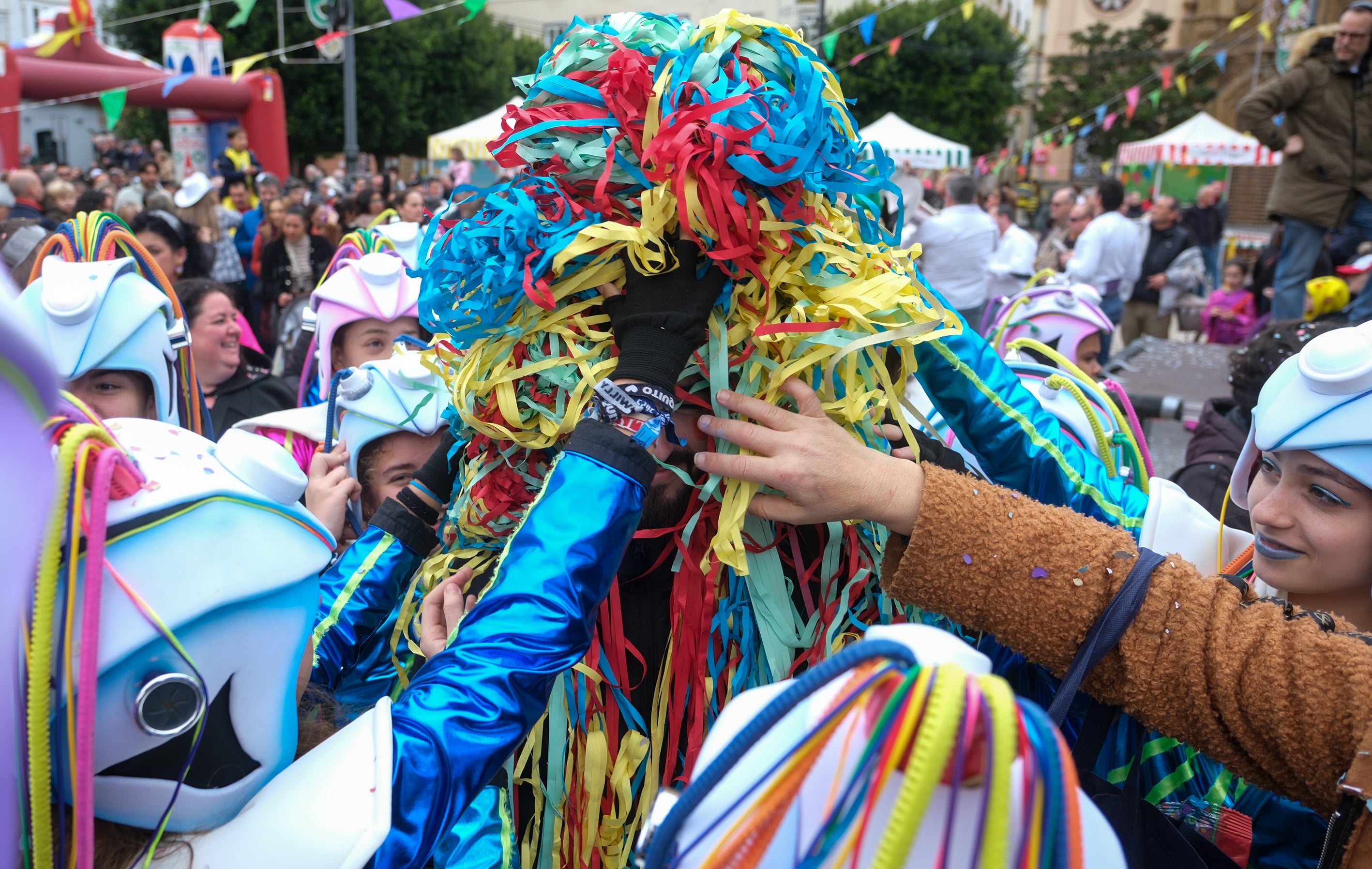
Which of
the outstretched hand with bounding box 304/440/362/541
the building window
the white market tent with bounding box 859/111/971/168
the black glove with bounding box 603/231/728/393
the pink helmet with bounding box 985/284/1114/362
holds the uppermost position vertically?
the building window

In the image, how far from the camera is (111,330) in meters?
2.32

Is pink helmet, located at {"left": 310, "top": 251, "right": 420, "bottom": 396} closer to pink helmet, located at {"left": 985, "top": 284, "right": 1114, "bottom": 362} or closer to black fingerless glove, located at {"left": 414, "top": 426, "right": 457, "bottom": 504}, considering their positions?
black fingerless glove, located at {"left": 414, "top": 426, "right": 457, "bottom": 504}

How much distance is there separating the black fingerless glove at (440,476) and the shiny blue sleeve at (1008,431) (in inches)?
35.7

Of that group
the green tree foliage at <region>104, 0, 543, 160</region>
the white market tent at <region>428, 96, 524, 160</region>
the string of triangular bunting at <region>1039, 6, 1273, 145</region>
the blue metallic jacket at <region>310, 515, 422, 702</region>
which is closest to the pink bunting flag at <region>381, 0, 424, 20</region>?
the white market tent at <region>428, 96, 524, 160</region>

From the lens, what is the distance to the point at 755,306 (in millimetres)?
1311

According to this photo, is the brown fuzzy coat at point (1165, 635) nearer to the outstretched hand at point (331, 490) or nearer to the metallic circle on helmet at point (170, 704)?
the metallic circle on helmet at point (170, 704)

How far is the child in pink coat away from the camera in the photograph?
8.34 m

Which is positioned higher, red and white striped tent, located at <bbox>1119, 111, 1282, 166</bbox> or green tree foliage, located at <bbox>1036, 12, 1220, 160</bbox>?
green tree foliage, located at <bbox>1036, 12, 1220, 160</bbox>

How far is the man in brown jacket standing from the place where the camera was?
15.1ft

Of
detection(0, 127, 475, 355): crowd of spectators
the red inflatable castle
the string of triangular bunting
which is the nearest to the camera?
detection(0, 127, 475, 355): crowd of spectators

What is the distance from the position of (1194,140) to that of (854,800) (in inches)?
883

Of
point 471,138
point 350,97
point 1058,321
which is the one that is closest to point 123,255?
point 1058,321

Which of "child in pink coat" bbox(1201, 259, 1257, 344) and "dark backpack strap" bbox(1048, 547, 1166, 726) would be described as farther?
"child in pink coat" bbox(1201, 259, 1257, 344)

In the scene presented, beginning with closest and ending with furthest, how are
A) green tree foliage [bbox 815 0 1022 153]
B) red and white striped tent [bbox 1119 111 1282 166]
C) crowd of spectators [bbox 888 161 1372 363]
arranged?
crowd of spectators [bbox 888 161 1372 363], red and white striped tent [bbox 1119 111 1282 166], green tree foliage [bbox 815 0 1022 153]
